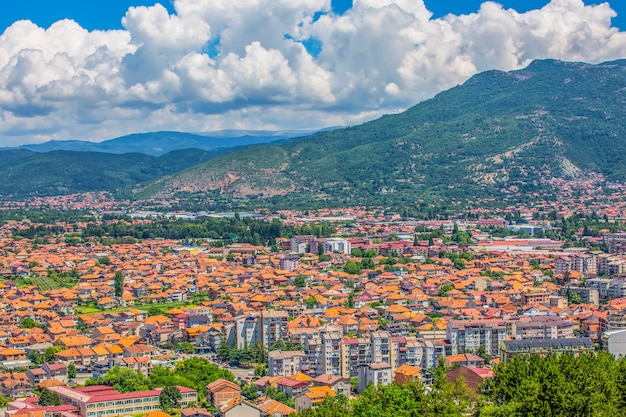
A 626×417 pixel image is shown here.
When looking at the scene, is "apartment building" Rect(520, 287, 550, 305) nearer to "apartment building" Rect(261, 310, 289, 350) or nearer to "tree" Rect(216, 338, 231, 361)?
"apartment building" Rect(261, 310, 289, 350)

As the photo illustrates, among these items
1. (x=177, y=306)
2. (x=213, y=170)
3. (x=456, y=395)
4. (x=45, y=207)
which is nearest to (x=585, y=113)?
(x=213, y=170)

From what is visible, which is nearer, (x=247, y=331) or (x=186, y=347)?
(x=247, y=331)

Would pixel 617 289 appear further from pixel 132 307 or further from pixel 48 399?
pixel 48 399

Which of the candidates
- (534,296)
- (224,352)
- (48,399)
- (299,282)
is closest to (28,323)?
(224,352)

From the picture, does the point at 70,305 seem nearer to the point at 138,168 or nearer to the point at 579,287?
the point at 579,287

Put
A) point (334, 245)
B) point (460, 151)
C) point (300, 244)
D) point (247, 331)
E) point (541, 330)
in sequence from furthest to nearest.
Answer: point (460, 151), point (300, 244), point (334, 245), point (247, 331), point (541, 330)

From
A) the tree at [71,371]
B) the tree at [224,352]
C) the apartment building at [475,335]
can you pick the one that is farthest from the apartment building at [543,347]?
the tree at [71,371]
